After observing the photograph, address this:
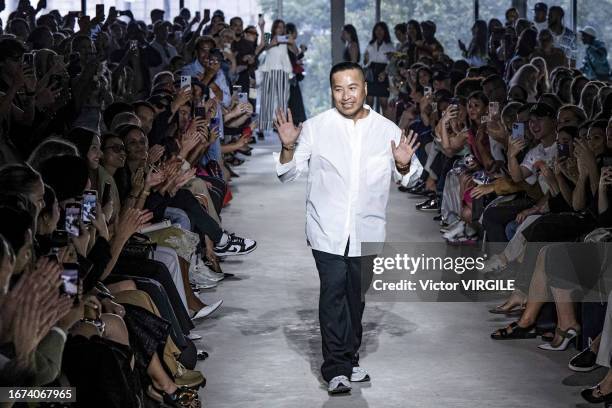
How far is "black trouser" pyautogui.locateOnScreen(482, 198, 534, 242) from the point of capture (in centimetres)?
732

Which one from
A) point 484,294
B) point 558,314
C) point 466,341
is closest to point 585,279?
point 558,314

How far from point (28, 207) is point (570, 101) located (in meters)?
5.80

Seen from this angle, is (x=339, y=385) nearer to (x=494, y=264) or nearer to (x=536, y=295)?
(x=536, y=295)

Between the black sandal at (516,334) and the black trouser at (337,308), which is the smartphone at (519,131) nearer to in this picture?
the black sandal at (516,334)

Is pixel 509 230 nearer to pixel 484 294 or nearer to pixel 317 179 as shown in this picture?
pixel 484 294

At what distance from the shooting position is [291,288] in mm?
7305

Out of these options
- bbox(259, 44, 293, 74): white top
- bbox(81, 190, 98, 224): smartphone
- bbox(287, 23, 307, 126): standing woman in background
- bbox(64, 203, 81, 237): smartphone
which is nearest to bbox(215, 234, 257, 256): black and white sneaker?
bbox(81, 190, 98, 224): smartphone

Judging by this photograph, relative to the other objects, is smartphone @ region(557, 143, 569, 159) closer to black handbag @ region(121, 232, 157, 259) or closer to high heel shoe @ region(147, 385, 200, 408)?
black handbag @ region(121, 232, 157, 259)

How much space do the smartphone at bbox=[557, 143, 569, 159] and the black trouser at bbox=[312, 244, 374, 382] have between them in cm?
181

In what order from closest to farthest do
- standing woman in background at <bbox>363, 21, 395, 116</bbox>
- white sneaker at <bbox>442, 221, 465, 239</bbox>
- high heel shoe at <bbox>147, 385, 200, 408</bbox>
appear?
1. high heel shoe at <bbox>147, 385, 200, 408</bbox>
2. white sneaker at <bbox>442, 221, 465, 239</bbox>
3. standing woman in background at <bbox>363, 21, 395, 116</bbox>

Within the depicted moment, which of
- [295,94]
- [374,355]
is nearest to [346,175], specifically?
[374,355]

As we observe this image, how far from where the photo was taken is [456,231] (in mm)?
8508

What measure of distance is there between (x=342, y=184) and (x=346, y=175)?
40mm

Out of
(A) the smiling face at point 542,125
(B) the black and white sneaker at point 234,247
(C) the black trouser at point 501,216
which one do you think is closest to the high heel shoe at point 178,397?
(C) the black trouser at point 501,216
